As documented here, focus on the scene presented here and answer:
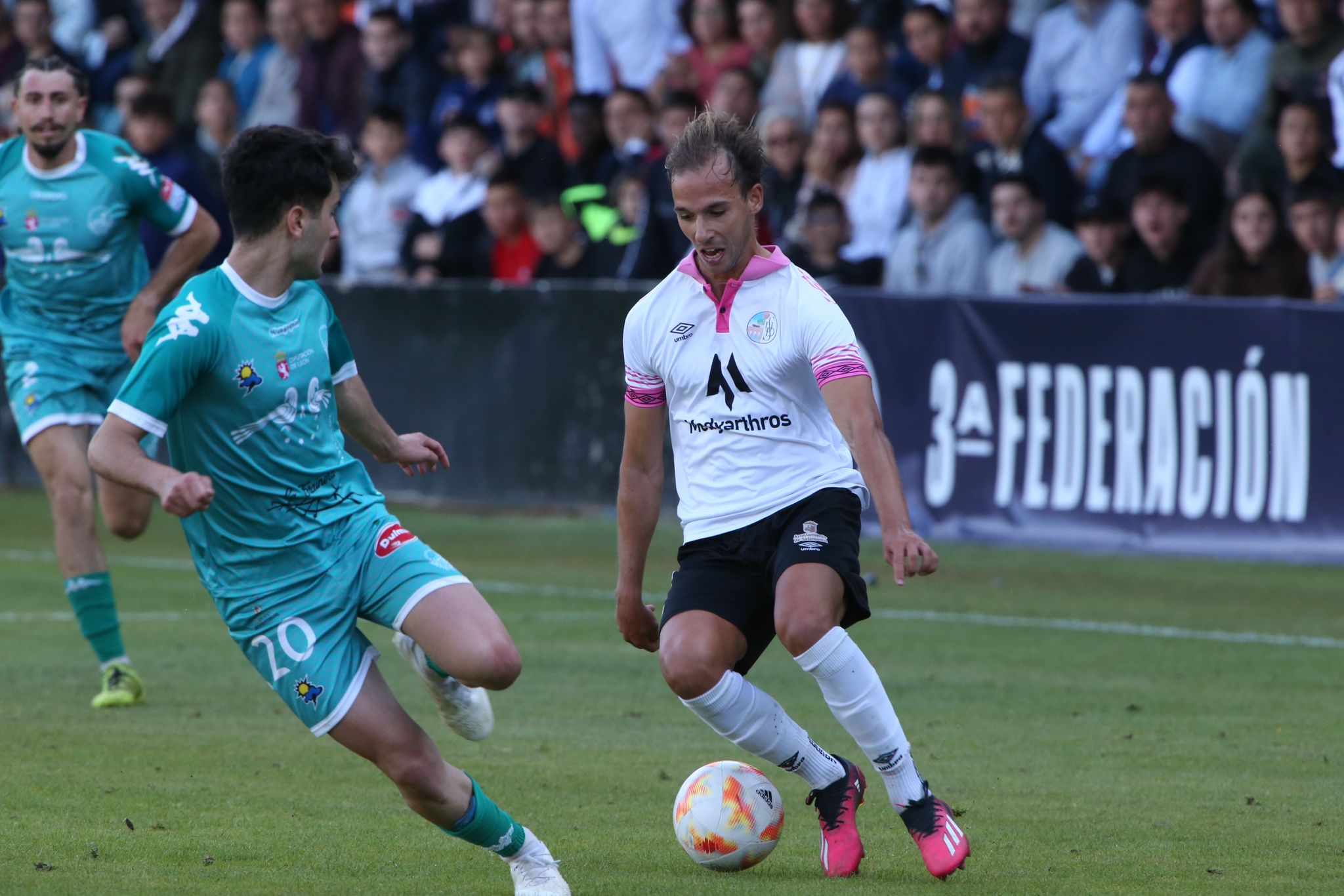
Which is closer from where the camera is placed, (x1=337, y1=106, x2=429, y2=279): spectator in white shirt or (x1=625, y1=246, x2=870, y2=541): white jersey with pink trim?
(x1=625, y1=246, x2=870, y2=541): white jersey with pink trim

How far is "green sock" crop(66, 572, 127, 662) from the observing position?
328 inches

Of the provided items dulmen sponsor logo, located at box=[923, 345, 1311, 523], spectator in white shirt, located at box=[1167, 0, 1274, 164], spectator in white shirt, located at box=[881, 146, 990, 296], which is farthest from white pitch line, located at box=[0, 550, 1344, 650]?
spectator in white shirt, located at box=[1167, 0, 1274, 164]

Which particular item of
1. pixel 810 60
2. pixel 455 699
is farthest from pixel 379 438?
pixel 810 60

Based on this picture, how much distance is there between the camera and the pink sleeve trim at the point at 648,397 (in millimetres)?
5660

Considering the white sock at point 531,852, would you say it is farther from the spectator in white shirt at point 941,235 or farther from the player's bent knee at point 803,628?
the spectator in white shirt at point 941,235

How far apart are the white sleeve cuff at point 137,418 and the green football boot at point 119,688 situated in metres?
3.51

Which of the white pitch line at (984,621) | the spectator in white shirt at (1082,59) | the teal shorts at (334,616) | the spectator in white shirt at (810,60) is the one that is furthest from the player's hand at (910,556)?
the spectator in white shirt at (810,60)

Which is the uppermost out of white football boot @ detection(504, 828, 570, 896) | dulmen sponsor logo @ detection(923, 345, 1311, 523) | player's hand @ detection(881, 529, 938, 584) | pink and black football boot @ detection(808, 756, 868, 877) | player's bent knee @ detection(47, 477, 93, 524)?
player's hand @ detection(881, 529, 938, 584)

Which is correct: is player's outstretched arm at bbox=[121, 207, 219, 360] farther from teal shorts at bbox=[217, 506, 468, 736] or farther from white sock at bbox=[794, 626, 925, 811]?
white sock at bbox=[794, 626, 925, 811]

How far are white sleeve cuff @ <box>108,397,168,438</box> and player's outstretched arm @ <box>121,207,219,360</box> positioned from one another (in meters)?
2.91

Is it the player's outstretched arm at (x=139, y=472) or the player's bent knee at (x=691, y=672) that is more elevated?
the player's outstretched arm at (x=139, y=472)

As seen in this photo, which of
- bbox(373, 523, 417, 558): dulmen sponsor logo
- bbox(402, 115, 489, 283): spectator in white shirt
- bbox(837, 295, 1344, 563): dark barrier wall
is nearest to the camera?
bbox(373, 523, 417, 558): dulmen sponsor logo

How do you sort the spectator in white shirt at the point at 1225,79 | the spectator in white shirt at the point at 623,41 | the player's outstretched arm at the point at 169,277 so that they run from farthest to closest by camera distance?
the spectator in white shirt at the point at 623,41, the spectator in white shirt at the point at 1225,79, the player's outstretched arm at the point at 169,277

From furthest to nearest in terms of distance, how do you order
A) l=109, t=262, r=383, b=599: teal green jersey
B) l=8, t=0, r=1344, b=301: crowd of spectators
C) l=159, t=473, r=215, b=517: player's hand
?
l=8, t=0, r=1344, b=301: crowd of spectators → l=109, t=262, r=383, b=599: teal green jersey → l=159, t=473, r=215, b=517: player's hand
